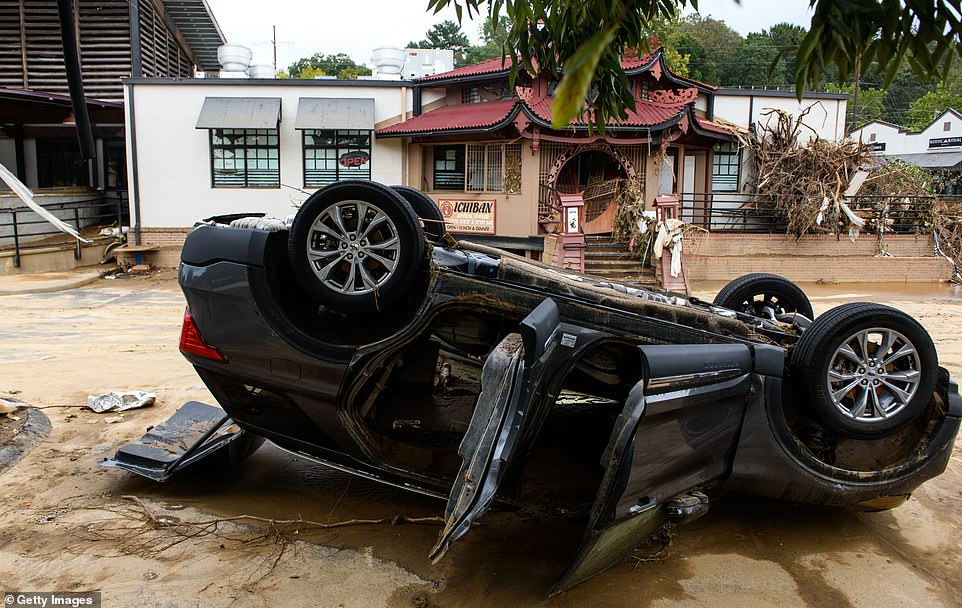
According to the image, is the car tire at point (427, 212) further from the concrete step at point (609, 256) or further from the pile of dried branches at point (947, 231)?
the pile of dried branches at point (947, 231)

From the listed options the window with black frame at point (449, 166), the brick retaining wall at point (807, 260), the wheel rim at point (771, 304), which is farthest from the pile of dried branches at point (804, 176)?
the wheel rim at point (771, 304)

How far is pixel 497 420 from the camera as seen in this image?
11.5 ft

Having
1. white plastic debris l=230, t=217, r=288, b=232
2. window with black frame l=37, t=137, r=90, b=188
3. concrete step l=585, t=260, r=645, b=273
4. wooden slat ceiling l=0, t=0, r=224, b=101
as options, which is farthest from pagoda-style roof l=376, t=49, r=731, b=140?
white plastic debris l=230, t=217, r=288, b=232

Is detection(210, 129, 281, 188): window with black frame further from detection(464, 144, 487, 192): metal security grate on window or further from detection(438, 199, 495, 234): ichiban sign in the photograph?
detection(464, 144, 487, 192): metal security grate on window

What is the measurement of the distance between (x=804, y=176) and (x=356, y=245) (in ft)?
61.9

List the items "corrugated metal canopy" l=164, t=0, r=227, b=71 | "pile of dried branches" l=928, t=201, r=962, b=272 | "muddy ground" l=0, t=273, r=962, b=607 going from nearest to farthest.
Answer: "muddy ground" l=0, t=273, r=962, b=607 → "pile of dried branches" l=928, t=201, r=962, b=272 → "corrugated metal canopy" l=164, t=0, r=227, b=71

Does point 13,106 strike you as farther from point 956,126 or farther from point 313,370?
point 956,126

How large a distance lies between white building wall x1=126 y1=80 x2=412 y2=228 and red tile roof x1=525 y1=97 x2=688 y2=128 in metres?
4.07

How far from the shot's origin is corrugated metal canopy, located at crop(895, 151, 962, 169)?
35.2 metres

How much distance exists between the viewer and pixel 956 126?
3903 centimetres

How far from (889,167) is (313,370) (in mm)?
22643

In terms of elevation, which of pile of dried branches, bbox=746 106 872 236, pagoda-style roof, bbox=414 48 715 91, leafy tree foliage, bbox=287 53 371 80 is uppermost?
leafy tree foliage, bbox=287 53 371 80

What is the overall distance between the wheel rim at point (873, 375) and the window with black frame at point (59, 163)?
24173mm

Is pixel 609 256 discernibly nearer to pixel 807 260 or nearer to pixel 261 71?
pixel 807 260
